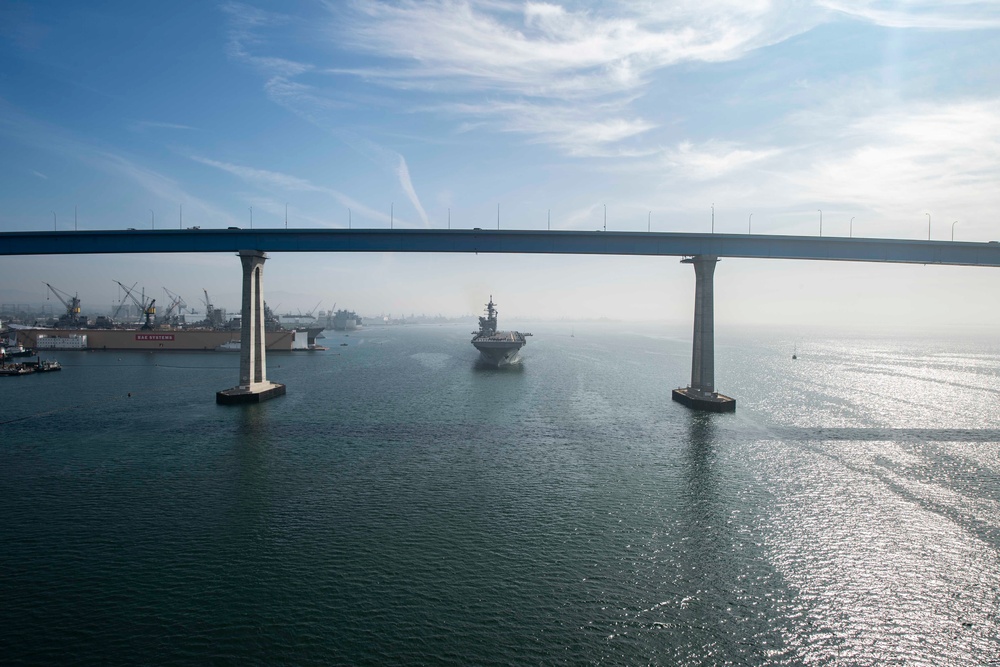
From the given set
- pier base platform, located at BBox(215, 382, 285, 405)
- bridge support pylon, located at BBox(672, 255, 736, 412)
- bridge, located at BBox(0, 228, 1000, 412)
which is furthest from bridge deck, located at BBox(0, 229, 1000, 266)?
pier base platform, located at BBox(215, 382, 285, 405)

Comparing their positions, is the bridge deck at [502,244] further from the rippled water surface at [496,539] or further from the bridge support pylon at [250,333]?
the rippled water surface at [496,539]

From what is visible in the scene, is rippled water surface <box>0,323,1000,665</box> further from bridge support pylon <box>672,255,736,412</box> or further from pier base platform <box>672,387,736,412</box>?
bridge support pylon <box>672,255,736,412</box>

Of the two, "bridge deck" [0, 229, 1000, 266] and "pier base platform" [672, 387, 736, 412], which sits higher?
"bridge deck" [0, 229, 1000, 266]

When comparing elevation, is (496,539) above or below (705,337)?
below

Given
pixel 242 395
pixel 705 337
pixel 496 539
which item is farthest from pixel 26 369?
pixel 705 337

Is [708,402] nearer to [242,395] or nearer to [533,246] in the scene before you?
[533,246]

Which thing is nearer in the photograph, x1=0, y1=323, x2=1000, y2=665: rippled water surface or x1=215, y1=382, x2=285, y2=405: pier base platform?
x1=0, y1=323, x2=1000, y2=665: rippled water surface

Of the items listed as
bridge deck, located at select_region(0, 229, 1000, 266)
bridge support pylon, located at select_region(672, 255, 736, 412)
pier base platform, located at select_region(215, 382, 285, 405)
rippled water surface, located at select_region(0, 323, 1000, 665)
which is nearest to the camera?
rippled water surface, located at select_region(0, 323, 1000, 665)
